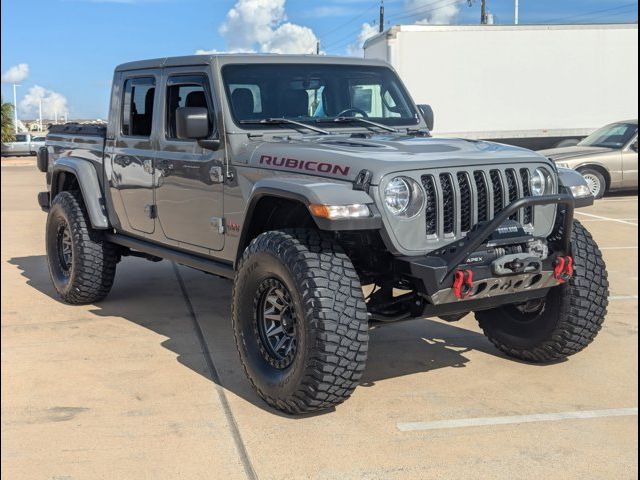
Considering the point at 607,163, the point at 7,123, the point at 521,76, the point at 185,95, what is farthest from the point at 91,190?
the point at 7,123

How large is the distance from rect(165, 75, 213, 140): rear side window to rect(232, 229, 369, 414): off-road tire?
134 centimetres

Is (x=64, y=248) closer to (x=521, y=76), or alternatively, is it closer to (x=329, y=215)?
(x=329, y=215)

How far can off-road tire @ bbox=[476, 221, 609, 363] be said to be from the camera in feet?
14.9

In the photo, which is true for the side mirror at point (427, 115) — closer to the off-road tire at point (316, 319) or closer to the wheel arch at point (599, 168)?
the off-road tire at point (316, 319)

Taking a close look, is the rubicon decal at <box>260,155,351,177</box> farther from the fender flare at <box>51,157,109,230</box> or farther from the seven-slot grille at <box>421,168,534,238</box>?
the fender flare at <box>51,157,109,230</box>

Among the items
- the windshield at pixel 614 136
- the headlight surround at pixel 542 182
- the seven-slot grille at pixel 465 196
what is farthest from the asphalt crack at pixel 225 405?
the windshield at pixel 614 136

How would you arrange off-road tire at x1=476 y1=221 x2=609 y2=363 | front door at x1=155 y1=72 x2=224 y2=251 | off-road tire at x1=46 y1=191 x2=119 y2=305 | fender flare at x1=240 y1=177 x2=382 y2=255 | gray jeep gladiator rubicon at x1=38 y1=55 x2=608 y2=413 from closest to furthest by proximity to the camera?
fender flare at x1=240 y1=177 x2=382 y2=255
gray jeep gladiator rubicon at x1=38 y1=55 x2=608 y2=413
off-road tire at x1=476 y1=221 x2=609 y2=363
front door at x1=155 y1=72 x2=224 y2=251
off-road tire at x1=46 y1=191 x2=119 y2=305

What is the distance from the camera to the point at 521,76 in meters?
17.4

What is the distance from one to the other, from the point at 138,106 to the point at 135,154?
0.41m

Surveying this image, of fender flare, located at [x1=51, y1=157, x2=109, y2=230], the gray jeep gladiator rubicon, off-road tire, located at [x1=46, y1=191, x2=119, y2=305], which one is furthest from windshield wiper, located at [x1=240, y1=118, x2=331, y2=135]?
off-road tire, located at [x1=46, y1=191, x2=119, y2=305]

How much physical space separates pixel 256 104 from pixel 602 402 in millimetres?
2732

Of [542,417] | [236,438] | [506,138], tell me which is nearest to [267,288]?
[236,438]

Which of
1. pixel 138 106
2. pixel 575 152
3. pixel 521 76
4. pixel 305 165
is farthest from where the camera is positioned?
pixel 521 76

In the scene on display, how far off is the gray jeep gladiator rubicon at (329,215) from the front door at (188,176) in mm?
14
